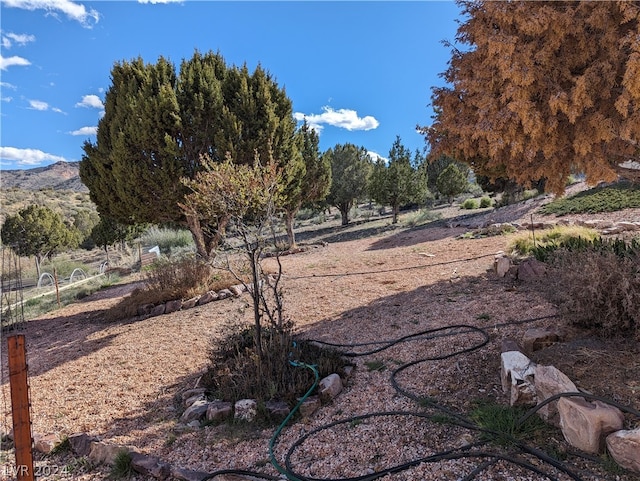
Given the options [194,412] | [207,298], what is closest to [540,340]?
[194,412]

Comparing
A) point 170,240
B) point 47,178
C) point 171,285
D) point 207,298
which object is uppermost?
point 47,178

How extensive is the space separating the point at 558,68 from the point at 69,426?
Answer: 5.40 meters

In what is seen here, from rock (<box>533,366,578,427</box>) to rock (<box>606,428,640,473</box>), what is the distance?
0.34m

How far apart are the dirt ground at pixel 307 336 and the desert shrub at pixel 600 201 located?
2223 millimetres

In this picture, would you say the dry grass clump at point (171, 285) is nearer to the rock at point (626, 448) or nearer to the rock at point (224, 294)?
the rock at point (224, 294)

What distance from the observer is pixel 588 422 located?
1.97 meters

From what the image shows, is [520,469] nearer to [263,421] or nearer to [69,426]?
[263,421]

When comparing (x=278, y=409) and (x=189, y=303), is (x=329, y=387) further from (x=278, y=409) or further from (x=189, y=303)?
(x=189, y=303)

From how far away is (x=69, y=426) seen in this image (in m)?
3.49

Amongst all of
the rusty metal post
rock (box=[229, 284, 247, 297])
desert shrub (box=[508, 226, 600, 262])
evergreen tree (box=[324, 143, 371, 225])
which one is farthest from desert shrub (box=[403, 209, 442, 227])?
the rusty metal post

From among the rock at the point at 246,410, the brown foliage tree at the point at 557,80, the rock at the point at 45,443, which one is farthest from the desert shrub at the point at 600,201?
the rock at the point at 45,443

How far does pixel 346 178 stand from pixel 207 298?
775 inches

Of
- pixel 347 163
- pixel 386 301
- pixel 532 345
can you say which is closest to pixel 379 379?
pixel 532 345

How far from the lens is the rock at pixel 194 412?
3236 mm
